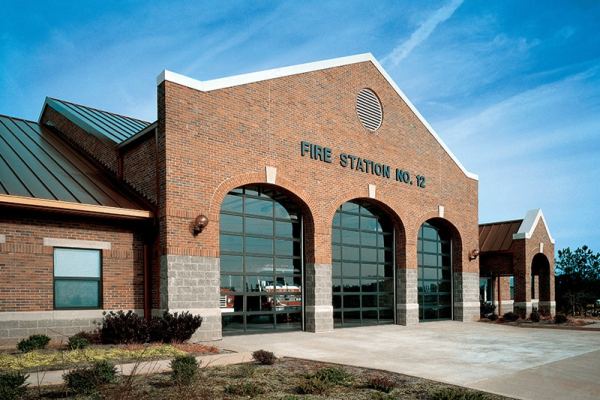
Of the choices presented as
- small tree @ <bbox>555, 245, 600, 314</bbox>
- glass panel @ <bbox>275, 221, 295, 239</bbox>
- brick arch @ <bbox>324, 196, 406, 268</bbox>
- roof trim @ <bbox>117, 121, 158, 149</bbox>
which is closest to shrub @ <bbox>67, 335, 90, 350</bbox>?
roof trim @ <bbox>117, 121, 158, 149</bbox>

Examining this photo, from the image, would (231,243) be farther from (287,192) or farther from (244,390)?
(244,390)

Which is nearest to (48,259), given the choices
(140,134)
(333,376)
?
(140,134)

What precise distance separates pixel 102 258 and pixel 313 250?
7927mm

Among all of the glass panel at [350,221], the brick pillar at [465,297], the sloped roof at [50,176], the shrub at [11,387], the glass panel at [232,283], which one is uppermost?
the sloped roof at [50,176]

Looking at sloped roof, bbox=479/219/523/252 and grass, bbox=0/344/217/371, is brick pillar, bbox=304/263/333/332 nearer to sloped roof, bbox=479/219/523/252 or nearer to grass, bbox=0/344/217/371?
grass, bbox=0/344/217/371

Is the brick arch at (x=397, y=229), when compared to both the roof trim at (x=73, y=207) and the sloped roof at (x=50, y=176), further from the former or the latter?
the sloped roof at (x=50, y=176)

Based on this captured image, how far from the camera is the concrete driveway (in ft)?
34.2

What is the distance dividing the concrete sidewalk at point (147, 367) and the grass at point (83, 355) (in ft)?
0.68

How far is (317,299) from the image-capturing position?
65.8 ft

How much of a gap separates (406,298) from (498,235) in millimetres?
12461

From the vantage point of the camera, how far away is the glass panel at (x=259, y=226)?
748 inches

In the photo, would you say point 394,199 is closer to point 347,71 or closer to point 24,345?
point 347,71

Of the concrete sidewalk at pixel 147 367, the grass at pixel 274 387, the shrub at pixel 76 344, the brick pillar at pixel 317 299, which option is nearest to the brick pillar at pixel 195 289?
the shrub at pixel 76 344

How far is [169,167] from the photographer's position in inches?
628
